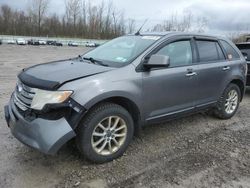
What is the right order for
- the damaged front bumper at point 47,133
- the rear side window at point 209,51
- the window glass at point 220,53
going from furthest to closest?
the window glass at point 220,53
the rear side window at point 209,51
the damaged front bumper at point 47,133

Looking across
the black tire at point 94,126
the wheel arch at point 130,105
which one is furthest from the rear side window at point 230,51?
the black tire at point 94,126

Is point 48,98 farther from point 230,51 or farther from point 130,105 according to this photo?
point 230,51

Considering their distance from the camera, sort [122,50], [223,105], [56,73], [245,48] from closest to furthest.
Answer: [56,73] → [122,50] → [223,105] → [245,48]

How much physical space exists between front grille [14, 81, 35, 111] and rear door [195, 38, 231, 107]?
266 cm

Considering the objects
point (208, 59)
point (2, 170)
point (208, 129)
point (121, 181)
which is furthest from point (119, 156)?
point (208, 59)

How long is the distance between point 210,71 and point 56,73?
2.70 m

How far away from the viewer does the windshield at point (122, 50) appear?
164 inches

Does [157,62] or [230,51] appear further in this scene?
[230,51]

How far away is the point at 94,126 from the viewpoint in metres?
3.55

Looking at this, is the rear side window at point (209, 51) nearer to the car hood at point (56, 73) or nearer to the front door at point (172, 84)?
the front door at point (172, 84)

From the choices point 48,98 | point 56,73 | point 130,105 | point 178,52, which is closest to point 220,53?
point 178,52

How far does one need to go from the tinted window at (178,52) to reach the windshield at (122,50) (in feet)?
0.78

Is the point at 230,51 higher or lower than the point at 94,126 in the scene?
higher

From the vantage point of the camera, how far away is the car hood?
341 centimetres
